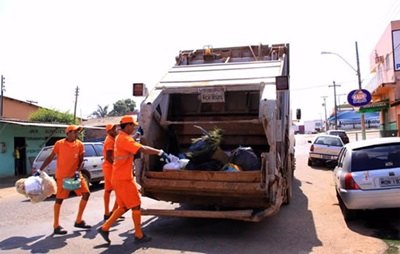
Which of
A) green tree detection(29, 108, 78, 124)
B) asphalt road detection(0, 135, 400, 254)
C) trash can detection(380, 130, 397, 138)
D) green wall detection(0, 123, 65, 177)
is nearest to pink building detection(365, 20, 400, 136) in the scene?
trash can detection(380, 130, 397, 138)

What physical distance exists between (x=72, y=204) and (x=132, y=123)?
4705 mm

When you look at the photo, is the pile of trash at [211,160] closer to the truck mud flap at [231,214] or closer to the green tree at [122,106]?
the truck mud flap at [231,214]

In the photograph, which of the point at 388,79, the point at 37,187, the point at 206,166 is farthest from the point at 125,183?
the point at 388,79

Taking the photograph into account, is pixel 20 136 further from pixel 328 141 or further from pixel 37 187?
pixel 37 187

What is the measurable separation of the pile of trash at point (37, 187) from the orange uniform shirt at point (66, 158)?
366 millimetres

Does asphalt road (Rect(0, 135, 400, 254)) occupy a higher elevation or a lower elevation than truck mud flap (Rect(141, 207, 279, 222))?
lower

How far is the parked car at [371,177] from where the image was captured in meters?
6.73

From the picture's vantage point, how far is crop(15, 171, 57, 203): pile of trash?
24.3ft

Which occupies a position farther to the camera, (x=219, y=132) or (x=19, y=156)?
(x=19, y=156)

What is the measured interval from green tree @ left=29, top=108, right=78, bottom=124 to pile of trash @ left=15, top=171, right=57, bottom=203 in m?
26.7

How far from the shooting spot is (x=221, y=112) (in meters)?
8.23

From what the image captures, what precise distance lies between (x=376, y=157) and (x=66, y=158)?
5040 millimetres

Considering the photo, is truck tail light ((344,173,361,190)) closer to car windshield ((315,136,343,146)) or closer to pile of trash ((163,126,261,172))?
pile of trash ((163,126,261,172))

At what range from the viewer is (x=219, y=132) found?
717 cm
